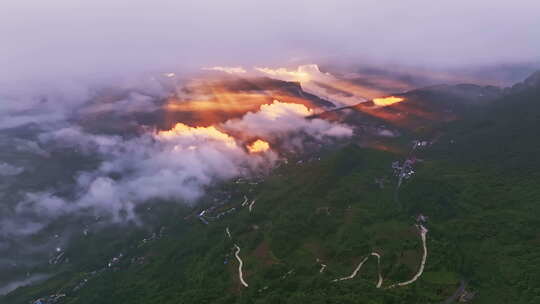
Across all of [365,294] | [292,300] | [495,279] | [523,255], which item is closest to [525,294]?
[495,279]

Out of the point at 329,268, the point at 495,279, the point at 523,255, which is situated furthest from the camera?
the point at 329,268

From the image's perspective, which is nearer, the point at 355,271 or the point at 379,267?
the point at 379,267

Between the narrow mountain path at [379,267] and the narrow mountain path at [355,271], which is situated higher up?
the narrow mountain path at [379,267]

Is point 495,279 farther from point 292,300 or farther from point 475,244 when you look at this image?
point 292,300

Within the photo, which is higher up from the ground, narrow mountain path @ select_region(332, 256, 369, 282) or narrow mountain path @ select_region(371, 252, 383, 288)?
narrow mountain path @ select_region(371, 252, 383, 288)

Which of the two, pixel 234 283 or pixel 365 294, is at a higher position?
pixel 365 294

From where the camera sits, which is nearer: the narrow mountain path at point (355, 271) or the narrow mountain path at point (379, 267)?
the narrow mountain path at point (379, 267)

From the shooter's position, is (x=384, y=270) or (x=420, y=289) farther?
(x=384, y=270)

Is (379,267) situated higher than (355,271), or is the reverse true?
(379,267)

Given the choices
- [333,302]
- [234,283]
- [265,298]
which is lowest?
[234,283]

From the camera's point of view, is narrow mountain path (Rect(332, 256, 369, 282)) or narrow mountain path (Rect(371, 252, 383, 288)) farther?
narrow mountain path (Rect(332, 256, 369, 282))

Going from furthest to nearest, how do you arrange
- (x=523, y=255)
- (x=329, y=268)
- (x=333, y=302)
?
(x=329, y=268) → (x=523, y=255) → (x=333, y=302)
